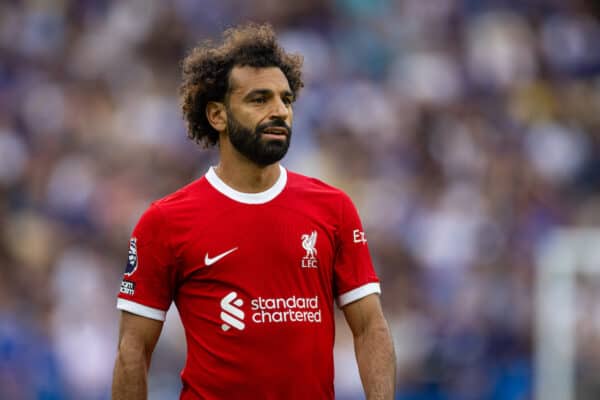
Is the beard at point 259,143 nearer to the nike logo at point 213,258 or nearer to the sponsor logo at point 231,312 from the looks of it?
the nike logo at point 213,258

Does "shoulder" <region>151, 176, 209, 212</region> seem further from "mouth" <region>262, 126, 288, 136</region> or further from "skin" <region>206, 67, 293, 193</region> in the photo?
"mouth" <region>262, 126, 288, 136</region>

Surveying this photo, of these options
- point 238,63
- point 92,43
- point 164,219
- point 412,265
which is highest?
point 92,43

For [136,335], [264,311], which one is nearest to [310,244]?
[264,311]

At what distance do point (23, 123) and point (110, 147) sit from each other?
1.03 m

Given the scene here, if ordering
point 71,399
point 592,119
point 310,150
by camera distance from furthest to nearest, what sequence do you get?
point 592,119
point 310,150
point 71,399

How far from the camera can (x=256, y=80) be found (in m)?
4.86

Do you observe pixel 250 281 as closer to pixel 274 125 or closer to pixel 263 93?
pixel 274 125

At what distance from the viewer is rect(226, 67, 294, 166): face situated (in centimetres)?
478

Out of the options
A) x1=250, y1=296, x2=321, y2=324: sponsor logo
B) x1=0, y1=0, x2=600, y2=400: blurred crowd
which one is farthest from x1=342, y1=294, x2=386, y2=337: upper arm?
x1=0, y1=0, x2=600, y2=400: blurred crowd

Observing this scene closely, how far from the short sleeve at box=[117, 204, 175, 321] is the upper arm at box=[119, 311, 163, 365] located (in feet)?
0.09

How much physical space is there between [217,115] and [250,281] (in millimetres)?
743

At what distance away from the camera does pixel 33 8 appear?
1423 centimetres

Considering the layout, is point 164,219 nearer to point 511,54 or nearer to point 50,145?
Answer: point 50,145

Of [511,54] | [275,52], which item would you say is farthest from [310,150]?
[275,52]
